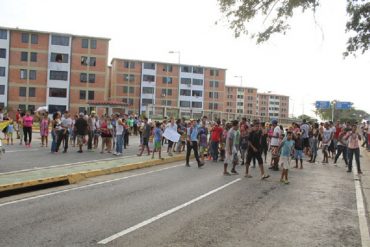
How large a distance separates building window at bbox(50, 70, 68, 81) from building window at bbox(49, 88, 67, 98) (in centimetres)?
171

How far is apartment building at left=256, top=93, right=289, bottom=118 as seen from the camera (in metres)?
162

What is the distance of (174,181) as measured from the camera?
1258 centimetres

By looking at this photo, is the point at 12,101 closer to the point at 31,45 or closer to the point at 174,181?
the point at 31,45

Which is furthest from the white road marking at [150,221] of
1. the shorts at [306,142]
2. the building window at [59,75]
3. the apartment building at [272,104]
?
the apartment building at [272,104]

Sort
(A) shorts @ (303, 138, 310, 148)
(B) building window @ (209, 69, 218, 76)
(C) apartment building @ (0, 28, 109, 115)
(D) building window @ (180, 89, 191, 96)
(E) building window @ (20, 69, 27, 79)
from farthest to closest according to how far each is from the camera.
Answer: (B) building window @ (209, 69, 218, 76) < (D) building window @ (180, 89, 191, 96) < (E) building window @ (20, 69, 27, 79) < (C) apartment building @ (0, 28, 109, 115) < (A) shorts @ (303, 138, 310, 148)

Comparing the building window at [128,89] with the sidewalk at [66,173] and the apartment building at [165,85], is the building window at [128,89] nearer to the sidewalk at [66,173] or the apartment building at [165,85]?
the apartment building at [165,85]

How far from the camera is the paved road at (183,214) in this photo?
6.50 meters

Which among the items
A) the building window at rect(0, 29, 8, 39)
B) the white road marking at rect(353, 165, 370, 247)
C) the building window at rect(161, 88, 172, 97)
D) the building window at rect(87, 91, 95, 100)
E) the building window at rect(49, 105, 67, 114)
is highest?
the building window at rect(0, 29, 8, 39)

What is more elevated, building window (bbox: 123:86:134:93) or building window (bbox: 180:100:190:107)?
building window (bbox: 123:86:134:93)

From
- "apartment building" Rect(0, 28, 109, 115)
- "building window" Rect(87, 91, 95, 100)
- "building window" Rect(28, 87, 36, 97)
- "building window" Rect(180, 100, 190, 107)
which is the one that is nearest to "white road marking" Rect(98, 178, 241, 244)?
"building window" Rect(87, 91, 95, 100)

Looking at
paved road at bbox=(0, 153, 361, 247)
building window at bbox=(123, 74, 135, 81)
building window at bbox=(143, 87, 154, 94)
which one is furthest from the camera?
building window at bbox=(143, 87, 154, 94)

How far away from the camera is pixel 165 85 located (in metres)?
89.6

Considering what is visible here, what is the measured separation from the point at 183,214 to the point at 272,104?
16143cm

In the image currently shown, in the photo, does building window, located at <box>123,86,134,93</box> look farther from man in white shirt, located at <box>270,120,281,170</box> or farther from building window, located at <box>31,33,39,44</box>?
man in white shirt, located at <box>270,120,281,170</box>
